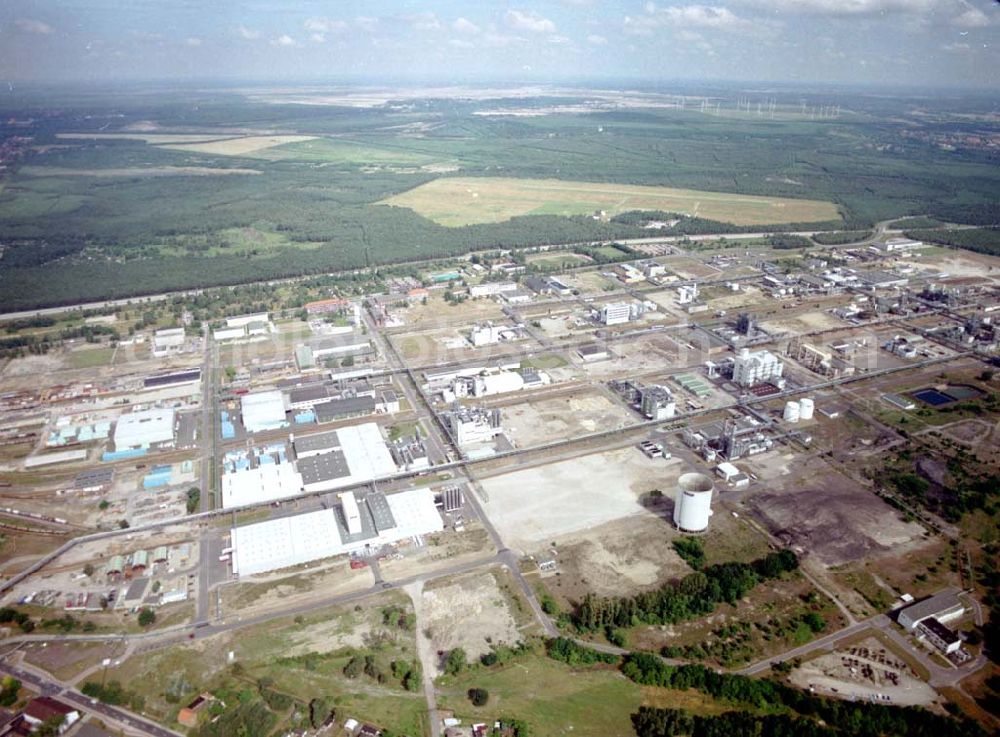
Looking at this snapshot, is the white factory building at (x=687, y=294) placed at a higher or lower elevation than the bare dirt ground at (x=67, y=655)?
higher

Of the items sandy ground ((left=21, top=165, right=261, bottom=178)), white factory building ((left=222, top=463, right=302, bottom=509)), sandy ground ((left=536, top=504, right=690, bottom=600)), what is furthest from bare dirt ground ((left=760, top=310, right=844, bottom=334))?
sandy ground ((left=21, top=165, right=261, bottom=178))

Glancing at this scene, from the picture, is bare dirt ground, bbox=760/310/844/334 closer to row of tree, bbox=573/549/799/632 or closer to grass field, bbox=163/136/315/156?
row of tree, bbox=573/549/799/632

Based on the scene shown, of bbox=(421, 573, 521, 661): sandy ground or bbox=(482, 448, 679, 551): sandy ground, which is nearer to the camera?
bbox=(421, 573, 521, 661): sandy ground

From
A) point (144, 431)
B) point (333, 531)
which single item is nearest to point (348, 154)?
point (144, 431)

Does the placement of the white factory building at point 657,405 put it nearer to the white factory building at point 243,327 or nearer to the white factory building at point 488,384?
the white factory building at point 488,384

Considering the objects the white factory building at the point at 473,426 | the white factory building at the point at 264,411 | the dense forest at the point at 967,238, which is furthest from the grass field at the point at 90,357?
the dense forest at the point at 967,238

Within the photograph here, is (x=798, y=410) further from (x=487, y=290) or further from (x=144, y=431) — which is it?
(x=144, y=431)

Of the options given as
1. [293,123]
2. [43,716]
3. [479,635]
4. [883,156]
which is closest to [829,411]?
[479,635]
